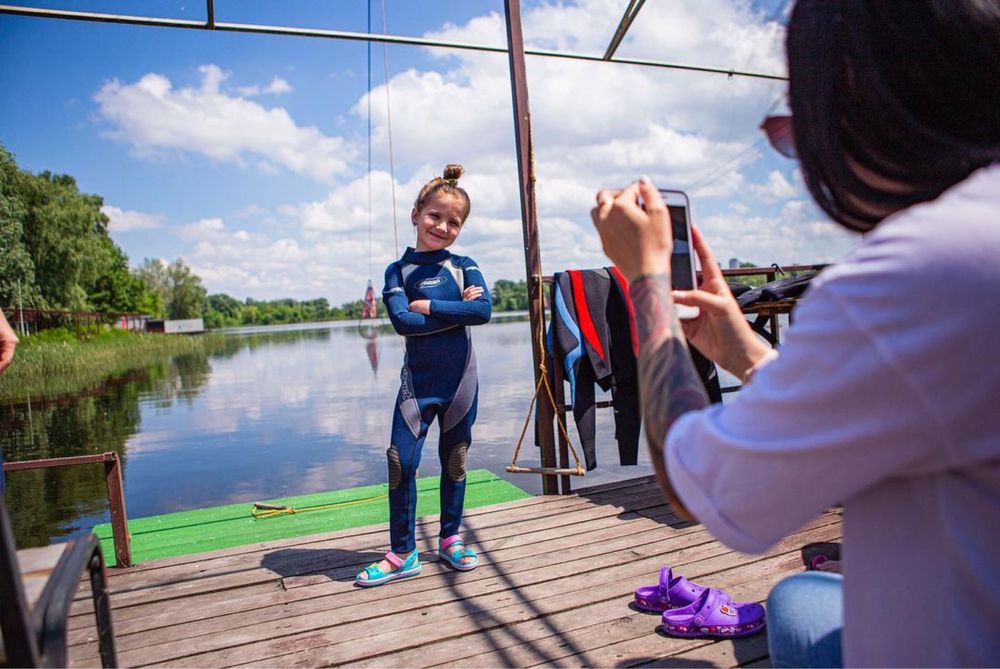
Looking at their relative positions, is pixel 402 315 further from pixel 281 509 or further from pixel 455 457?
pixel 281 509

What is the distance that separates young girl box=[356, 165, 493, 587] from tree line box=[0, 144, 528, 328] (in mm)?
947

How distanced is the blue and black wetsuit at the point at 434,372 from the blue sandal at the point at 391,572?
67 mm

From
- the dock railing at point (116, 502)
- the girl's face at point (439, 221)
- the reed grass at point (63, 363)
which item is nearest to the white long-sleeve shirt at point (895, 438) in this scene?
the girl's face at point (439, 221)

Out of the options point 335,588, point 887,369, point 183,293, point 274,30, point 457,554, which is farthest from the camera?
point 183,293

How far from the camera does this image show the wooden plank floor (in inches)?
78.7

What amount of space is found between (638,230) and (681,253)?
288mm

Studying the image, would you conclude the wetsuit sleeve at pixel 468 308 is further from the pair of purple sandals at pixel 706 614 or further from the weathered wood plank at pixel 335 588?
the pair of purple sandals at pixel 706 614

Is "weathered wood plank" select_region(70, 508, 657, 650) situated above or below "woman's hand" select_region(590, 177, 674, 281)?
below

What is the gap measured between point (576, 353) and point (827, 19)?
2.78 metres

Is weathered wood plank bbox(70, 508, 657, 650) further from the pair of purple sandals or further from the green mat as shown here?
the green mat

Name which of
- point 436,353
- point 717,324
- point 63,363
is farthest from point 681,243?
point 63,363

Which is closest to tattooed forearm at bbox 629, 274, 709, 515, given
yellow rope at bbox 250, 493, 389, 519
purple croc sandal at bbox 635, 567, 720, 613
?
purple croc sandal at bbox 635, 567, 720, 613

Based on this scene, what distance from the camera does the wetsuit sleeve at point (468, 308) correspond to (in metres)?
2.80

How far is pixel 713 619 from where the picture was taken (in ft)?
6.56
